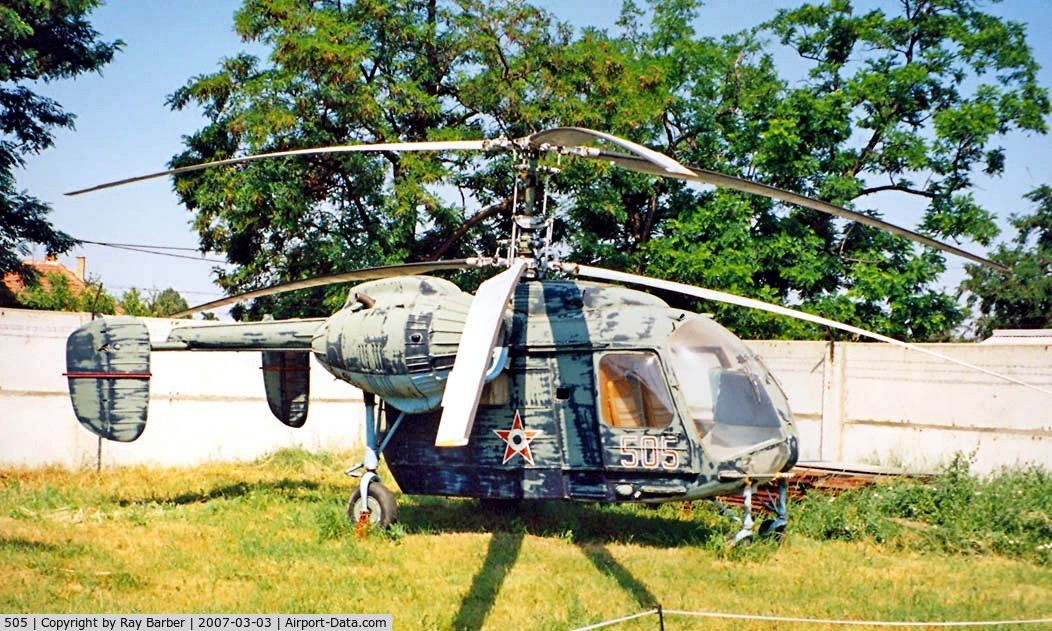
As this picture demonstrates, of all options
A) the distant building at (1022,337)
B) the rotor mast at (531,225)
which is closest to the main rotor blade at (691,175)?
the rotor mast at (531,225)

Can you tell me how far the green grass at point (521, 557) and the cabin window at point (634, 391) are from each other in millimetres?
1394

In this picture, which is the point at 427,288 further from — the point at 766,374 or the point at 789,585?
the point at 789,585

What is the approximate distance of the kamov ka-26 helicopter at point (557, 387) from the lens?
8.74m

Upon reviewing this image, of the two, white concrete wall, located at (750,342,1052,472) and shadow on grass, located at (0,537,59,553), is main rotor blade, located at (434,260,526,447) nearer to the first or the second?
shadow on grass, located at (0,537,59,553)

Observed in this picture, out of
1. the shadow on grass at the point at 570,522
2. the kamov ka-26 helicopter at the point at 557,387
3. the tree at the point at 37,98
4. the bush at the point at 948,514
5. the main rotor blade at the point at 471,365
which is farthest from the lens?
the tree at the point at 37,98

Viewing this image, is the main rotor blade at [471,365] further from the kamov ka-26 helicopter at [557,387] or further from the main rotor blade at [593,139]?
the kamov ka-26 helicopter at [557,387]

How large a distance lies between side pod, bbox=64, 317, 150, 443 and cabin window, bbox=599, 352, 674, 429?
19.0 ft

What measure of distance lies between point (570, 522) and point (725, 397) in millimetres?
2856

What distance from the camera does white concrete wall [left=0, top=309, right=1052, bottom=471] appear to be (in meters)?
12.5

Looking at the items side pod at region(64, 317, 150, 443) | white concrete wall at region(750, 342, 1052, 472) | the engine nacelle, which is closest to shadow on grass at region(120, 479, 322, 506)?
side pod at region(64, 317, 150, 443)

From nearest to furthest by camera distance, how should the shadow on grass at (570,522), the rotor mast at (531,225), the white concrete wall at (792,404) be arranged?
1. the rotor mast at (531,225)
2. the shadow on grass at (570,522)
3. the white concrete wall at (792,404)

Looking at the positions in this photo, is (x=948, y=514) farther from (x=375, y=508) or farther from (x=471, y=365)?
(x=471, y=365)

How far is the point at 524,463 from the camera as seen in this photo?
9.43m

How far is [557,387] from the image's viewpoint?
9344 mm
